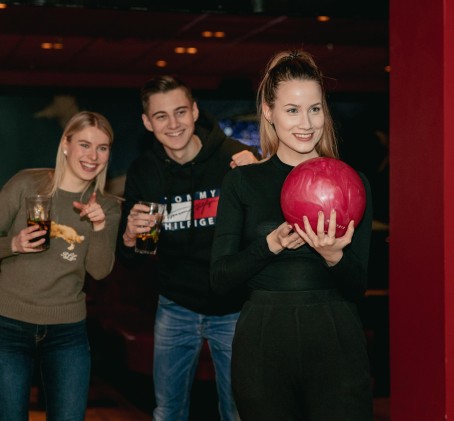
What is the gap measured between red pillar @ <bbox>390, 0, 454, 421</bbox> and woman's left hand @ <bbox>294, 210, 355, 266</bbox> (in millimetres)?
976

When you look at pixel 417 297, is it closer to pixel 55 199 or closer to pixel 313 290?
pixel 313 290

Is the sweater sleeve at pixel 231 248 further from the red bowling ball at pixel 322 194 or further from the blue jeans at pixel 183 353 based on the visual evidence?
the blue jeans at pixel 183 353

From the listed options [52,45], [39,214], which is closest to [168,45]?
[52,45]

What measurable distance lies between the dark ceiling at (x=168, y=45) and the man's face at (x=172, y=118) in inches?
130

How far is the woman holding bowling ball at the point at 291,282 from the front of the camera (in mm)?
2072

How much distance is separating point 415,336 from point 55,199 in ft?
5.02

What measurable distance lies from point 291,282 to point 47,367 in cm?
132

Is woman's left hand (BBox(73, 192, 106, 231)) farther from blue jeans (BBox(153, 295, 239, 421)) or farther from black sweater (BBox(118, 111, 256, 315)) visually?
blue jeans (BBox(153, 295, 239, 421))

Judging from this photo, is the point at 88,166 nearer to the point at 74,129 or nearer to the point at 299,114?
the point at 74,129

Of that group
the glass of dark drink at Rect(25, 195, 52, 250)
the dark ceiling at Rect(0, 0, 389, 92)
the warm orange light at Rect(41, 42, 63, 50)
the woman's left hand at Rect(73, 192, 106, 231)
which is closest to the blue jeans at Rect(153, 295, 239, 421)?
the woman's left hand at Rect(73, 192, 106, 231)

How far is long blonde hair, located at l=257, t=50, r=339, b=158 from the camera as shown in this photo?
2.22m

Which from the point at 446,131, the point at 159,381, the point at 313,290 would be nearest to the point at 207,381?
the point at 159,381

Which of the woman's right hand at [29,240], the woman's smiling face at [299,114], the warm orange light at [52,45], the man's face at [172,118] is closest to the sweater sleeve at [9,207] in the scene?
the woman's right hand at [29,240]

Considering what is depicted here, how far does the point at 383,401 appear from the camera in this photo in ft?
17.9
